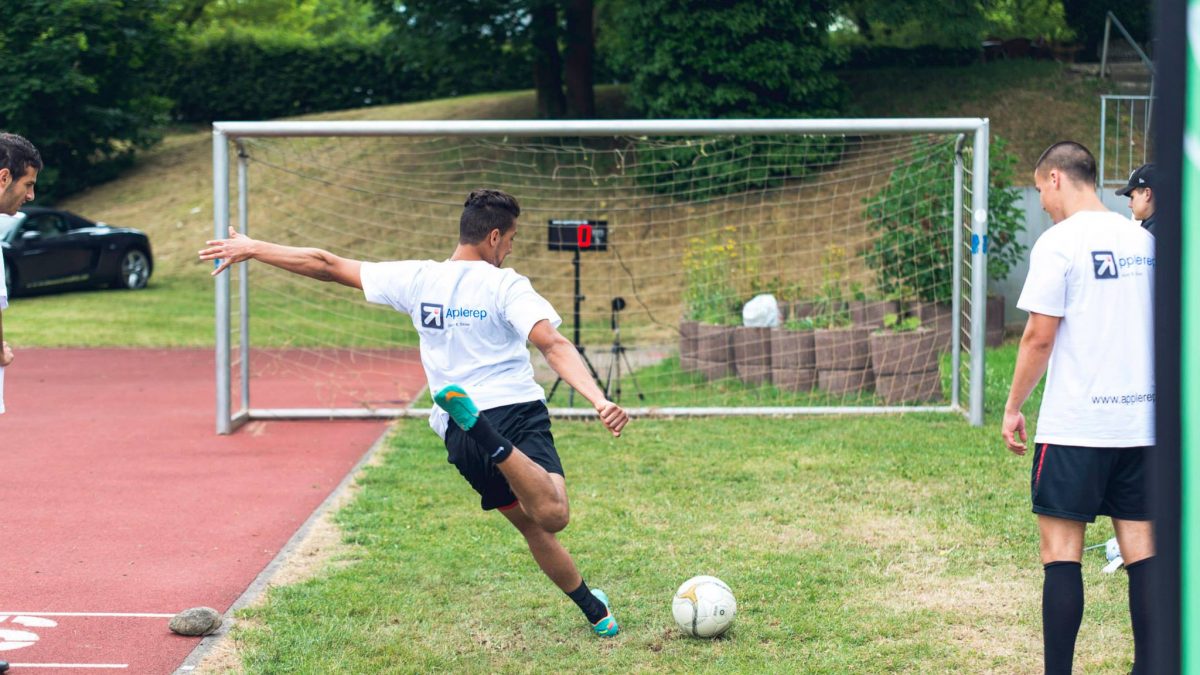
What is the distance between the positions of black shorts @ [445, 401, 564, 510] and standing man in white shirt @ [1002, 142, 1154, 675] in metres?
1.88

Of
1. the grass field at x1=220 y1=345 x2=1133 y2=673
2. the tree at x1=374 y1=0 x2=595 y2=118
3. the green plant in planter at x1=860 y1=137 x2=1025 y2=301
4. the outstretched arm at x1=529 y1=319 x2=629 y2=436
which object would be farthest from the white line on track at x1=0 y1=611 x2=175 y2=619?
the tree at x1=374 y1=0 x2=595 y2=118

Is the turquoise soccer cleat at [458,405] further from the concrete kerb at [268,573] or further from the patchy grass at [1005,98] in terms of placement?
the patchy grass at [1005,98]

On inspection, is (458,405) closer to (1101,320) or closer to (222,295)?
(1101,320)

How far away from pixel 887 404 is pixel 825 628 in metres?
6.16

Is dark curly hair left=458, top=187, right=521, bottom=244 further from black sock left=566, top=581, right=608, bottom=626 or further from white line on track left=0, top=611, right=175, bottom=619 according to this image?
white line on track left=0, top=611, right=175, bottom=619

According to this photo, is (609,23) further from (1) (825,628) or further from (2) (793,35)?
(1) (825,628)

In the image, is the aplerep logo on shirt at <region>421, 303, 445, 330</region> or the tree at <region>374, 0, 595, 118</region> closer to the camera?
the aplerep logo on shirt at <region>421, 303, 445, 330</region>

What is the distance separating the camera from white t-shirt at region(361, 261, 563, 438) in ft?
15.7

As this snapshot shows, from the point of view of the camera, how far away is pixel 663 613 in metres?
5.46

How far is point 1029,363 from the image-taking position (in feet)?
13.7

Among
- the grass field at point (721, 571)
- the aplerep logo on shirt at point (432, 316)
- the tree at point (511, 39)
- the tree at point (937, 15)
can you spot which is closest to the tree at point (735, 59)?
the tree at point (937, 15)

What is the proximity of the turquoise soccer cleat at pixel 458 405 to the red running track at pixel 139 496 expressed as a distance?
1635 mm

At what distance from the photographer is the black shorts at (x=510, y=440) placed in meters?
4.78

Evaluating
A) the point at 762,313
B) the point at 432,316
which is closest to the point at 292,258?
the point at 432,316
